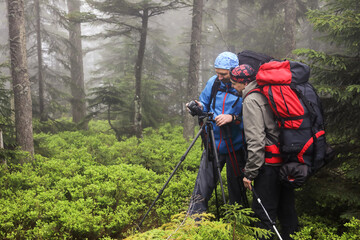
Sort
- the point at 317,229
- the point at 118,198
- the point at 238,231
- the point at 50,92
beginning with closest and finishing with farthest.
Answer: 1. the point at 238,231
2. the point at 317,229
3. the point at 118,198
4. the point at 50,92

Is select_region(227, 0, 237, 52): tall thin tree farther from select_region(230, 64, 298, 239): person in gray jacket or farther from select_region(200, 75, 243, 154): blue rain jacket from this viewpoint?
select_region(230, 64, 298, 239): person in gray jacket

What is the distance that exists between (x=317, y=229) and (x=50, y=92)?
1340 centimetres

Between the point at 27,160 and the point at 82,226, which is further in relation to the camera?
the point at 27,160

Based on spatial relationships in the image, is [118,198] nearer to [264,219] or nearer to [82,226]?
[82,226]

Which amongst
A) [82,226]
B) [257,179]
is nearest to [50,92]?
[82,226]

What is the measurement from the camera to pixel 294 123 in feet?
9.89

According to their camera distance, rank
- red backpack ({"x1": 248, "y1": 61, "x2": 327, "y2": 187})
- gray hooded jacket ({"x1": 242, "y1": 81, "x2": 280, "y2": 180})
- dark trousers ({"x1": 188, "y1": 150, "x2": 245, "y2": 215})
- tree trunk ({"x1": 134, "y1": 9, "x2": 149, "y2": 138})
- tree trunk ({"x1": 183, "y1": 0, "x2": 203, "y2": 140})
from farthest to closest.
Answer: tree trunk ({"x1": 183, "y1": 0, "x2": 203, "y2": 140}) → tree trunk ({"x1": 134, "y1": 9, "x2": 149, "y2": 138}) → dark trousers ({"x1": 188, "y1": 150, "x2": 245, "y2": 215}) → gray hooded jacket ({"x1": 242, "y1": 81, "x2": 280, "y2": 180}) → red backpack ({"x1": 248, "y1": 61, "x2": 327, "y2": 187})

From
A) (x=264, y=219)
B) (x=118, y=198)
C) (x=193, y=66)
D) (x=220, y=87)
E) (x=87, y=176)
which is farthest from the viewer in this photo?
(x=193, y=66)

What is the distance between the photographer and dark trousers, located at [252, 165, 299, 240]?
3.30 metres

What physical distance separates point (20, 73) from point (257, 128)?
7.00 metres

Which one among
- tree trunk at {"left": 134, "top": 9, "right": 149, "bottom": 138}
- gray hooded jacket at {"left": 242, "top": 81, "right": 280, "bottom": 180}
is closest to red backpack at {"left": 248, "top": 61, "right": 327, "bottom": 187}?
gray hooded jacket at {"left": 242, "top": 81, "right": 280, "bottom": 180}

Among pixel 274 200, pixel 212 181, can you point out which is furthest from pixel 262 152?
pixel 212 181

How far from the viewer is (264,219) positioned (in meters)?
3.35

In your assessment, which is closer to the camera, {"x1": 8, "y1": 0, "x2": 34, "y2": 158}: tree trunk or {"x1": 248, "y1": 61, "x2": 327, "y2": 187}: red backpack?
{"x1": 248, "y1": 61, "x2": 327, "y2": 187}: red backpack
